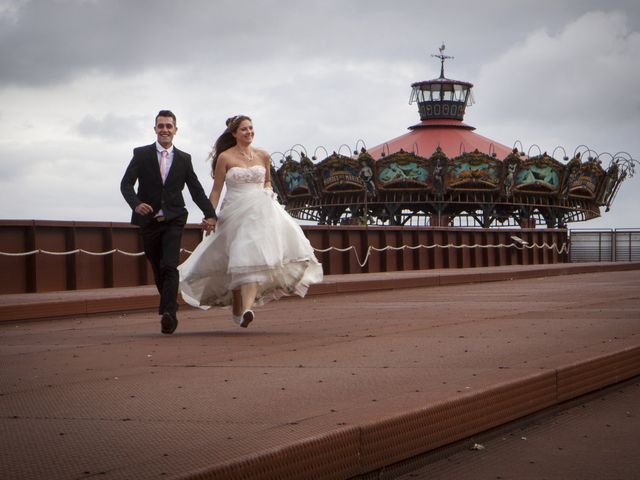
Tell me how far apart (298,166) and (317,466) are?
69601 mm

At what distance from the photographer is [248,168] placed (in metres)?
10.8

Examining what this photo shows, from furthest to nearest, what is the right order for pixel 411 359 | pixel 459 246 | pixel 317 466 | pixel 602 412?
pixel 459 246 < pixel 411 359 < pixel 602 412 < pixel 317 466

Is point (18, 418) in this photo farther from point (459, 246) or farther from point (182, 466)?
point (459, 246)

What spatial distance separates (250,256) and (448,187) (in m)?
63.3

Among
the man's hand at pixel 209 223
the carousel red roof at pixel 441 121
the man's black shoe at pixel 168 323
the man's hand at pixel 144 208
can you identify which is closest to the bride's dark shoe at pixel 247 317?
the man's black shoe at pixel 168 323

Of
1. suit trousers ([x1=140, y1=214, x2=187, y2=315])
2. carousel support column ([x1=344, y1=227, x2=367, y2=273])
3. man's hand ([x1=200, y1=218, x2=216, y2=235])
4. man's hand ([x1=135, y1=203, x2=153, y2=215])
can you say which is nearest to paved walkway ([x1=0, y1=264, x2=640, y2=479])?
suit trousers ([x1=140, y1=214, x2=187, y2=315])

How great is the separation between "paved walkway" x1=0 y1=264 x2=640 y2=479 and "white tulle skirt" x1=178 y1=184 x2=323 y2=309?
41 cm

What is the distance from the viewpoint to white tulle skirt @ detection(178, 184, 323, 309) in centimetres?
1053

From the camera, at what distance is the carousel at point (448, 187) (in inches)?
2859

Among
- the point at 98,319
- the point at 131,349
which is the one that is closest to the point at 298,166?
the point at 98,319

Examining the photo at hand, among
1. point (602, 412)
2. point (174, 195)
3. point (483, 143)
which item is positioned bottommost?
point (602, 412)

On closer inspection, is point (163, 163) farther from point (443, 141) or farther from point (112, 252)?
point (443, 141)

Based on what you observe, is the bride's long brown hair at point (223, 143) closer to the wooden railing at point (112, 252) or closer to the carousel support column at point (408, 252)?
the wooden railing at point (112, 252)

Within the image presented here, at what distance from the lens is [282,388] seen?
6.25 m
